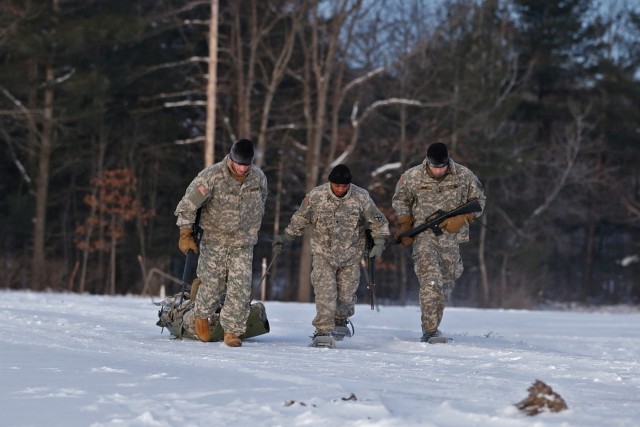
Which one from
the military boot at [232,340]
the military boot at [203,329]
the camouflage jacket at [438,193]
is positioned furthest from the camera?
the camouflage jacket at [438,193]

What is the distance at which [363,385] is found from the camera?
6.28 meters

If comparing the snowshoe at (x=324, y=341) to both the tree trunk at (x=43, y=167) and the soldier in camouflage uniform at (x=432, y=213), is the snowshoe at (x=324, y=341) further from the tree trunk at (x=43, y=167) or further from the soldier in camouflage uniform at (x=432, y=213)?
the tree trunk at (x=43, y=167)

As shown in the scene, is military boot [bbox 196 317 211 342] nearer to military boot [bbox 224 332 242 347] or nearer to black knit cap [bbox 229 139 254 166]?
military boot [bbox 224 332 242 347]

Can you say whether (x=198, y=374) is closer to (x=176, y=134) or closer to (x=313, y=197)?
(x=313, y=197)

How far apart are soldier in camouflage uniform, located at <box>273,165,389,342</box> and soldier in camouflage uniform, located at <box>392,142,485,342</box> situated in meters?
0.40

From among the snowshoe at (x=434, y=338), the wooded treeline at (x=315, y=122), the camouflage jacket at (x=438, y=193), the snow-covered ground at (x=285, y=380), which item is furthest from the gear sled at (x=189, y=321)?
the wooded treeline at (x=315, y=122)

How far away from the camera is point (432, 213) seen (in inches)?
413

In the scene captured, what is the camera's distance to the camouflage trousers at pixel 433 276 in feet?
34.1

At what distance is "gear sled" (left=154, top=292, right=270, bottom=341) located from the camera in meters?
9.91

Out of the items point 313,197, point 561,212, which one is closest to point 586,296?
point 561,212

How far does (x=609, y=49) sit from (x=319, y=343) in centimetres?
4111

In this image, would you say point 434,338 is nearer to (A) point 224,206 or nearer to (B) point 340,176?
(B) point 340,176

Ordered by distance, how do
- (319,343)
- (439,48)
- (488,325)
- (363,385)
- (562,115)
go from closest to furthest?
(363,385) < (319,343) < (488,325) < (439,48) < (562,115)

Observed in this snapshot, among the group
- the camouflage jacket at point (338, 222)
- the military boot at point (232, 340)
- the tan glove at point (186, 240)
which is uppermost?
the camouflage jacket at point (338, 222)
